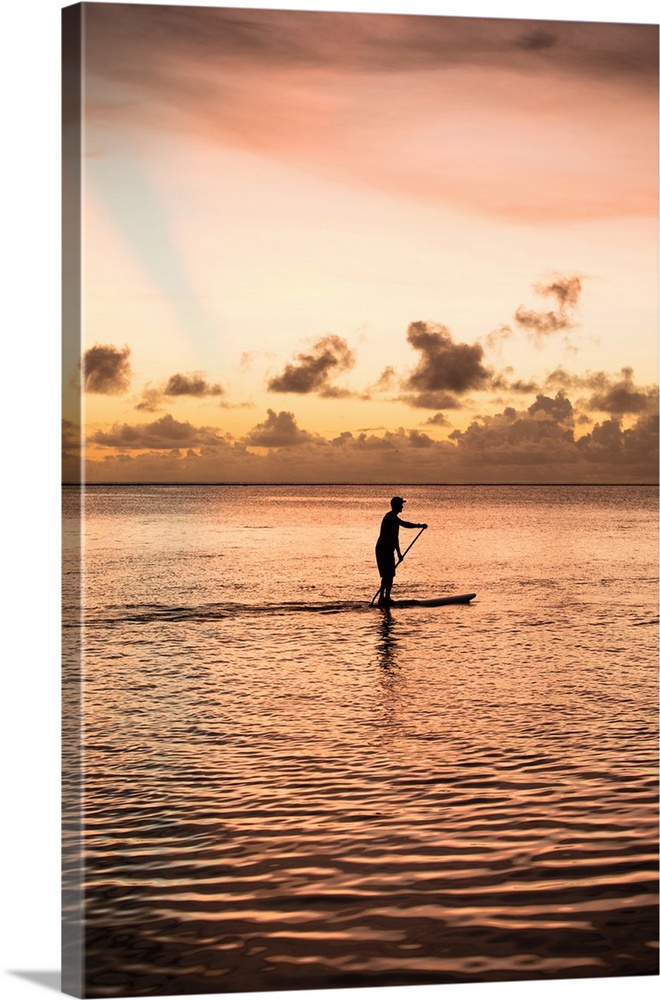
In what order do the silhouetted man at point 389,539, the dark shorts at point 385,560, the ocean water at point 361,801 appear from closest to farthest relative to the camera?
the ocean water at point 361,801
the silhouetted man at point 389,539
the dark shorts at point 385,560

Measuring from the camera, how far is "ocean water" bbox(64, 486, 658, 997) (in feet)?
16.9

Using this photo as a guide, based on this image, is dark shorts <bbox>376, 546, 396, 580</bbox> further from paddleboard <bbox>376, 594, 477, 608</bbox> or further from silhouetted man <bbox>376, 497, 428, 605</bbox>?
paddleboard <bbox>376, 594, 477, 608</bbox>

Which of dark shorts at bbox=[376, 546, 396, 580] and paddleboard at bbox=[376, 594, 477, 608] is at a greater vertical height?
dark shorts at bbox=[376, 546, 396, 580]

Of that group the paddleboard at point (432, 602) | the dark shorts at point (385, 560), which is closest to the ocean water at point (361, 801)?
the dark shorts at point (385, 560)

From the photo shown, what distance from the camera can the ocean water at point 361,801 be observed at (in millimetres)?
5137

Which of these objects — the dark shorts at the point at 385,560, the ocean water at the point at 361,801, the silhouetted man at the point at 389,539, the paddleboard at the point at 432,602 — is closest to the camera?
the ocean water at the point at 361,801

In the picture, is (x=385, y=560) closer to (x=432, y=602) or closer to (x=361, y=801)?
(x=432, y=602)

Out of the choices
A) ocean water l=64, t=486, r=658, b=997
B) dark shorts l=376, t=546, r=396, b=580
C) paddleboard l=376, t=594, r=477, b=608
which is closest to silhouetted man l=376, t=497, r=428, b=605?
dark shorts l=376, t=546, r=396, b=580

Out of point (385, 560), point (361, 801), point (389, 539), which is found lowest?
point (361, 801)

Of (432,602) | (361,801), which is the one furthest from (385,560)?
(361,801)

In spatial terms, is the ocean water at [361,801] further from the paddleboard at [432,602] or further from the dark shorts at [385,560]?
the paddleboard at [432,602]

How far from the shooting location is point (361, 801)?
648 centimetres
